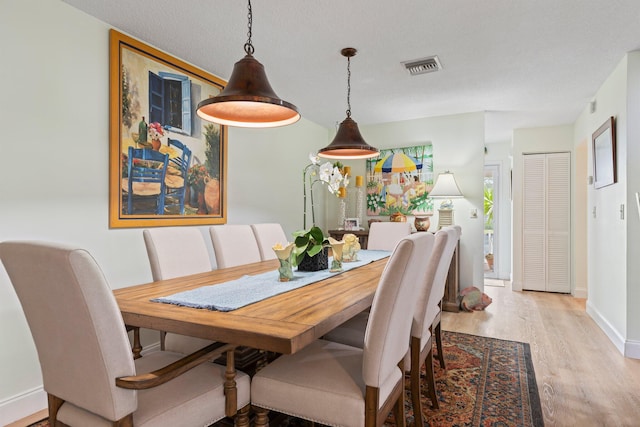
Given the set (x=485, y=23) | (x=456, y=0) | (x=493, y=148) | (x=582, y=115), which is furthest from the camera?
(x=493, y=148)

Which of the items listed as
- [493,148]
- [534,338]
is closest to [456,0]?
[534,338]

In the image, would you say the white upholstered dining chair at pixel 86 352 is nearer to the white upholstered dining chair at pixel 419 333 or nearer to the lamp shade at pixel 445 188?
the white upholstered dining chair at pixel 419 333

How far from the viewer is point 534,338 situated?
11.0 ft

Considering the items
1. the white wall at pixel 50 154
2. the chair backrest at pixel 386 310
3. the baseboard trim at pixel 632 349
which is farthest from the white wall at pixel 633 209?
the white wall at pixel 50 154

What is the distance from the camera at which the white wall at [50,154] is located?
6.71 ft

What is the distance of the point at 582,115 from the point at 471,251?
2.13 metres

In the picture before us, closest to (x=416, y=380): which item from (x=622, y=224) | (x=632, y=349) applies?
(x=632, y=349)

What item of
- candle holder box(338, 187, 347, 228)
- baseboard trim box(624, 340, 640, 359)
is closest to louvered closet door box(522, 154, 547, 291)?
baseboard trim box(624, 340, 640, 359)

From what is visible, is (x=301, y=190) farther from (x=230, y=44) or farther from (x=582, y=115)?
(x=582, y=115)

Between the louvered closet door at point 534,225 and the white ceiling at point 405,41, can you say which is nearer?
the white ceiling at point 405,41

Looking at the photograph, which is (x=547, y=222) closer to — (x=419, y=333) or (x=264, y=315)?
(x=419, y=333)

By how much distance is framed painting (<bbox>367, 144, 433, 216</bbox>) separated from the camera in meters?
4.88

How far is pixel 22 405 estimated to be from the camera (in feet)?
6.83

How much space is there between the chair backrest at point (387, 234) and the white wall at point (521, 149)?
→ 2.73m
